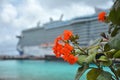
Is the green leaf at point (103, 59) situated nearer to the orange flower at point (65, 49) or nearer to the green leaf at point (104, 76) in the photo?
the green leaf at point (104, 76)

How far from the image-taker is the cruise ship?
42103 millimetres

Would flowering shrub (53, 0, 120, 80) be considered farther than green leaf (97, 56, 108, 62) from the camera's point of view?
No

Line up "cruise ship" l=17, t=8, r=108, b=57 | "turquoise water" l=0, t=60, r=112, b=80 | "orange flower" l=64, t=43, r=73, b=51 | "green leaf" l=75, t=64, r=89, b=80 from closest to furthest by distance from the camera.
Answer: "orange flower" l=64, t=43, r=73, b=51 < "green leaf" l=75, t=64, r=89, b=80 < "turquoise water" l=0, t=60, r=112, b=80 < "cruise ship" l=17, t=8, r=108, b=57

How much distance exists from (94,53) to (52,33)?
2032 inches

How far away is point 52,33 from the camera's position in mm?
53094

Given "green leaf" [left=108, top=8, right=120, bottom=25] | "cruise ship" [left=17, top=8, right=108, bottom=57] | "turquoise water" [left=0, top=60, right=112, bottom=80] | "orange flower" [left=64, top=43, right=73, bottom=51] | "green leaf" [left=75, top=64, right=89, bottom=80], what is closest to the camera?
"green leaf" [left=108, top=8, right=120, bottom=25]

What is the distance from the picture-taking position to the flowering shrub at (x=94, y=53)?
1.39 m

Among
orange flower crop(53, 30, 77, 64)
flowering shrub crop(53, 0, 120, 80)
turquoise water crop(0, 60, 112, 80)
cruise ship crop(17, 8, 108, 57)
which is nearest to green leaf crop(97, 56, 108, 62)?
flowering shrub crop(53, 0, 120, 80)

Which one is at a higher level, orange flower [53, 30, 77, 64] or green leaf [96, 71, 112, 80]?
orange flower [53, 30, 77, 64]

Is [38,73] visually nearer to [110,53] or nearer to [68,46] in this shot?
[110,53]

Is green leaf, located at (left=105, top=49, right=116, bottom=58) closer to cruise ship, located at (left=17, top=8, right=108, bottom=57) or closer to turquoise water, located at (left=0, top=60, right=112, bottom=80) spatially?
turquoise water, located at (left=0, top=60, right=112, bottom=80)

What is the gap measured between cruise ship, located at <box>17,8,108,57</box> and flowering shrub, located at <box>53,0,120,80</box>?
31.1 m

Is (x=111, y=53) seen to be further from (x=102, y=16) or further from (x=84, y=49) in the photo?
(x=102, y=16)

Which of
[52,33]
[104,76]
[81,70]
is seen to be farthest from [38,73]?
[52,33]
